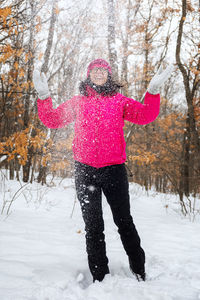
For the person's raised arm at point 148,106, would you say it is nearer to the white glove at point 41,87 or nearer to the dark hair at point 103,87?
the dark hair at point 103,87

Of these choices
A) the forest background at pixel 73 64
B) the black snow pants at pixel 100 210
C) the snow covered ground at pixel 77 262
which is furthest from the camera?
the forest background at pixel 73 64

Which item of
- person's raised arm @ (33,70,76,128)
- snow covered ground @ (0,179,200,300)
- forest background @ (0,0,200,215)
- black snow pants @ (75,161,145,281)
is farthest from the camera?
forest background @ (0,0,200,215)

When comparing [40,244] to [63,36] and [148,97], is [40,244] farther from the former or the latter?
[63,36]

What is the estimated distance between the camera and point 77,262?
1726mm

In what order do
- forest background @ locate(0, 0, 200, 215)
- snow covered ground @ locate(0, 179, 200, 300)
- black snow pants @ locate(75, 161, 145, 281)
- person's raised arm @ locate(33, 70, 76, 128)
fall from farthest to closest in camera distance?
forest background @ locate(0, 0, 200, 215) → person's raised arm @ locate(33, 70, 76, 128) → black snow pants @ locate(75, 161, 145, 281) → snow covered ground @ locate(0, 179, 200, 300)

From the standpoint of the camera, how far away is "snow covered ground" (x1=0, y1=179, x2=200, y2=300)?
4.16 ft

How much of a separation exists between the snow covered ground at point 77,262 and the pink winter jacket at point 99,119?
2.61 ft

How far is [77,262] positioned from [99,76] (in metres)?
1.47

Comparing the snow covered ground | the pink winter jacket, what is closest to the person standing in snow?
the pink winter jacket

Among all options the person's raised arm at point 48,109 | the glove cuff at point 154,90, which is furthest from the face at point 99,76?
the glove cuff at point 154,90

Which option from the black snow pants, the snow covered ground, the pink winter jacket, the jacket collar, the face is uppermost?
the face

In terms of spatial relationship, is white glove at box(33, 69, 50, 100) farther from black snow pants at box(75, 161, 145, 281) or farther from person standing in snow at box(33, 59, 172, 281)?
black snow pants at box(75, 161, 145, 281)

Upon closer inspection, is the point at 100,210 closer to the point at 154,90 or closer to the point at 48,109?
the point at 48,109

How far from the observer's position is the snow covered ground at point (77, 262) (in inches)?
49.9
